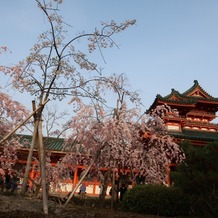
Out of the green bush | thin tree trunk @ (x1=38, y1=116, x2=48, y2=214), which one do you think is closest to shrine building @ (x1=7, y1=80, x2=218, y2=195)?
the green bush

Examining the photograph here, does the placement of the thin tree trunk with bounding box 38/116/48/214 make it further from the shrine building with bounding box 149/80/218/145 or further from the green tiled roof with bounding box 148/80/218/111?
the green tiled roof with bounding box 148/80/218/111

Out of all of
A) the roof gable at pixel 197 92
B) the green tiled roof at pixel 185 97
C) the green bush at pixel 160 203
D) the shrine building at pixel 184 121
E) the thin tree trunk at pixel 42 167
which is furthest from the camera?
the roof gable at pixel 197 92

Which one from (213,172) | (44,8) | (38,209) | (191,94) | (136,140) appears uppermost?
(191,94)

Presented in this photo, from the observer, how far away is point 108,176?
1273 cm

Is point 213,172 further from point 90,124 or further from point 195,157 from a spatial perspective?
point 90,124

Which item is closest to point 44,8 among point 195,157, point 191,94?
point 195,157

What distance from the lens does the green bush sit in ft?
39.6

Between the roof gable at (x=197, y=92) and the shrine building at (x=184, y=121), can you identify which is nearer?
the shrine building at (x=184, y=121)

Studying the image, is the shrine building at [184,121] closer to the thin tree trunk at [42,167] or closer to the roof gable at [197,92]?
the roof gable at [197,92]

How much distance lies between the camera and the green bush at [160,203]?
12.1m

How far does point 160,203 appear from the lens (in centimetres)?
1214

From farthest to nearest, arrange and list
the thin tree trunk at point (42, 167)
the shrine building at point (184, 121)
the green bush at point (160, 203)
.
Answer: the shrine building at point (184, 121)
the green bush at point (160, 203)
the thin tree trunk at point (42, 167)

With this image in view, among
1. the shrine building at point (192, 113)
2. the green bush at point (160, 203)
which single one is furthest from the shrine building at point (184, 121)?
the green bush at point (160, 203)

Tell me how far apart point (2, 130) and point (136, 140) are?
698 cm
